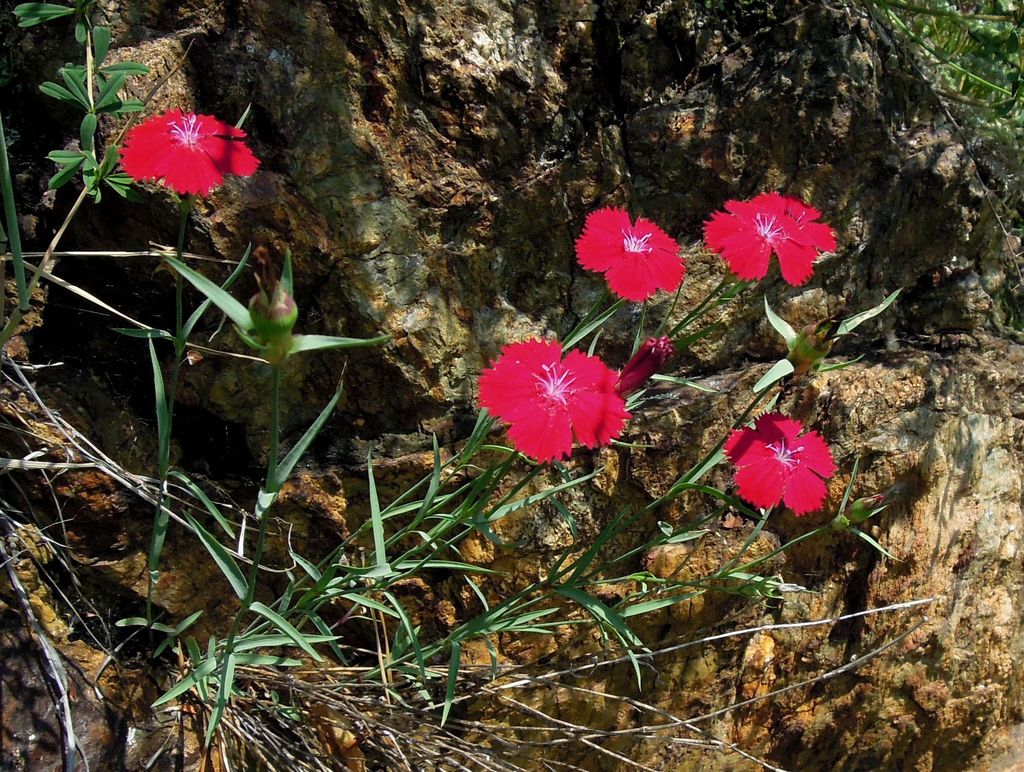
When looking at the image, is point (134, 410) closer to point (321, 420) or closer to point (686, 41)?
point (321, 420)

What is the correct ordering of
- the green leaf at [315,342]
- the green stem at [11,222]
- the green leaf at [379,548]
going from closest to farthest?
the green leaf at [315,342]
the green stem at [11,222]
the green leaf at [379,548]

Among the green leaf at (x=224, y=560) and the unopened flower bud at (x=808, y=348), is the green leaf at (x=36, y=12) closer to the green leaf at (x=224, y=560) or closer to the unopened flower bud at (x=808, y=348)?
the green leaf at (x=224, y=560)

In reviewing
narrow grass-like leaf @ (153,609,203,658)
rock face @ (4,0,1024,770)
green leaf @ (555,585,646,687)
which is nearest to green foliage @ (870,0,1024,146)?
rock face @ (4,0,1024,770)

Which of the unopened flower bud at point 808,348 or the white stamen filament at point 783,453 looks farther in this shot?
the white stamen filament at point 783,453

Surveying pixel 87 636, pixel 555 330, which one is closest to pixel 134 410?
pixel 87 636

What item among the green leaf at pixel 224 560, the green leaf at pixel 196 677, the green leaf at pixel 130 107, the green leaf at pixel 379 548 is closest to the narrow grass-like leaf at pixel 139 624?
the green leaf at pixel 196 677

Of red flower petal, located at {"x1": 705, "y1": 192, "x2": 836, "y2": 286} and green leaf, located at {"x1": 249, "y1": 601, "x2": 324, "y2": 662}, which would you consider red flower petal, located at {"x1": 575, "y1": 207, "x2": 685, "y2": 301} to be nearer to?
red flower petal, located at {"x1": 705, "y1": 192, "x2": 836, "y2": 286}
